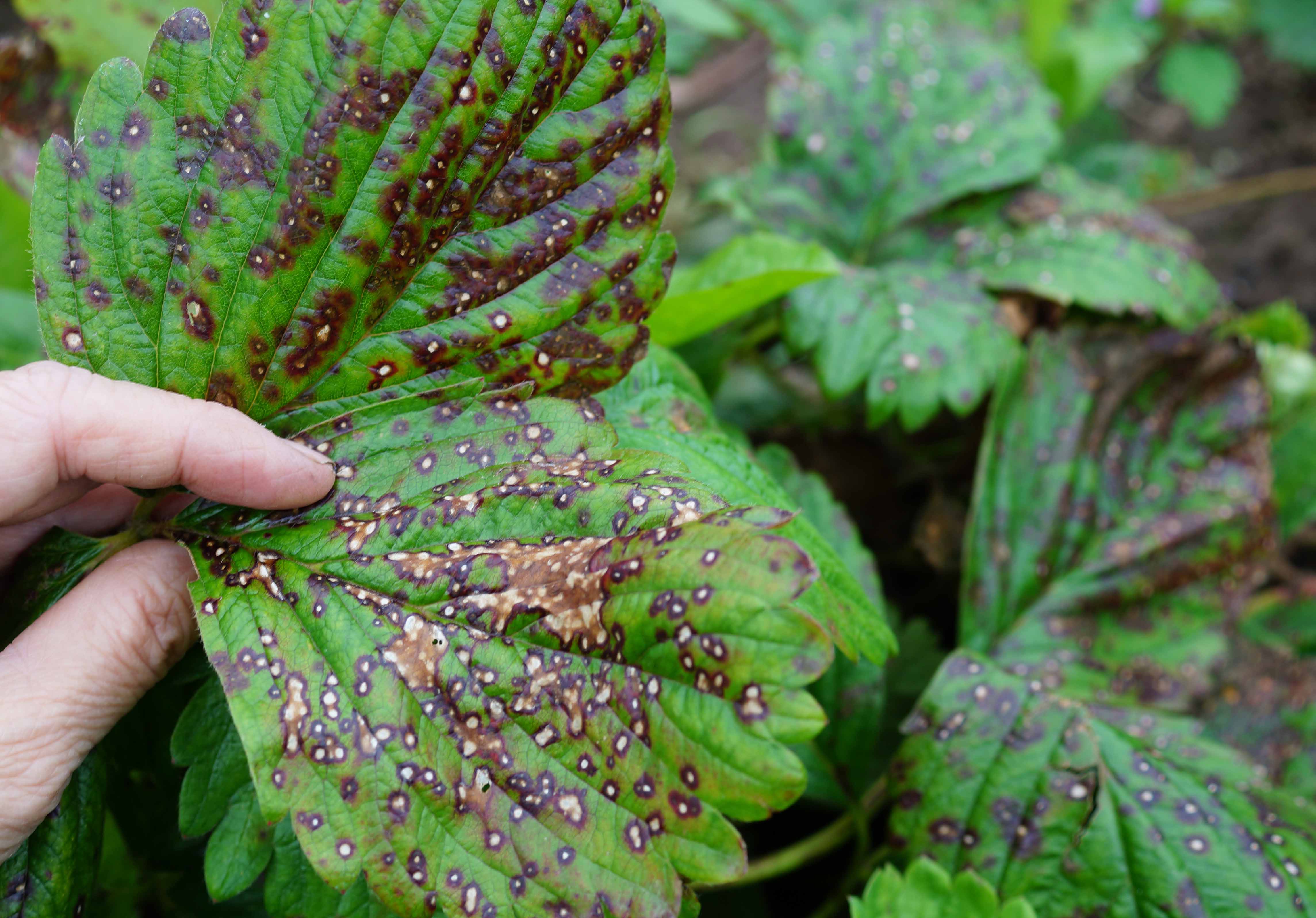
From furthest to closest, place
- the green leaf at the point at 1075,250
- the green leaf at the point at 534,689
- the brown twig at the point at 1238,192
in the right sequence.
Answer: the brown twig at the point at 1238,192 → the green leaf at the point at 1075,250 → the green leaf at the point at 534,689

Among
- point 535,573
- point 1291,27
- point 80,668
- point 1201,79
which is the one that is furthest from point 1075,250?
point 1291,27

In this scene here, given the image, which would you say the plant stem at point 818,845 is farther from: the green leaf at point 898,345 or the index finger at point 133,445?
the index finger at point 133,445

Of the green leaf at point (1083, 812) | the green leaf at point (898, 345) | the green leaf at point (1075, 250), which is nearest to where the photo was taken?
the green leaf at point (1083, 812)

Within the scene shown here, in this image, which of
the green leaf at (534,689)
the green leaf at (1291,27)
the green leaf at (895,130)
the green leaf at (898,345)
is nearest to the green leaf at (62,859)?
the green leaf at (534,689)

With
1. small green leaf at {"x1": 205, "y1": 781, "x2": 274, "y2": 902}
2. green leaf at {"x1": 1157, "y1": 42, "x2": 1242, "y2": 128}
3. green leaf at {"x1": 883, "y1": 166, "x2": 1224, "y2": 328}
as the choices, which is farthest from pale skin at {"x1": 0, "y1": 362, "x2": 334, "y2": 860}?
green leaf at {"x1": 1157, "y1": 42, "x2": 1242, "y2": 128}

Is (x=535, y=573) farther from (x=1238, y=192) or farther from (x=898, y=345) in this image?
(x=1238, y=192)

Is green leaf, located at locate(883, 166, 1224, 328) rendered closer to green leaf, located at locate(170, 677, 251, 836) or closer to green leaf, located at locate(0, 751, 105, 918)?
green leaf, located at locate(170, 677, 251, 836)
